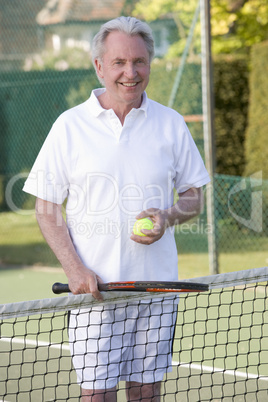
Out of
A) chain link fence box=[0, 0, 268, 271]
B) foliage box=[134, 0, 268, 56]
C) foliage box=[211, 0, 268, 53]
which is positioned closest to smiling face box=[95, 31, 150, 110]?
chain link fence box=[0, 0, 268, 271]

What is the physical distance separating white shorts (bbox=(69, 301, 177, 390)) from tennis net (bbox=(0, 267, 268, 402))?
26mm

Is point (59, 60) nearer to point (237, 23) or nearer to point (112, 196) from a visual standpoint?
point (237, 23)

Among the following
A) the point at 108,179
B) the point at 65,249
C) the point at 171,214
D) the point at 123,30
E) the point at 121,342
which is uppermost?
the point at 123,30

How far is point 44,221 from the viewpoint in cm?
279

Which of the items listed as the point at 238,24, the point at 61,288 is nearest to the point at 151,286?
the point at 61,288

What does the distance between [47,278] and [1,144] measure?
241 inches

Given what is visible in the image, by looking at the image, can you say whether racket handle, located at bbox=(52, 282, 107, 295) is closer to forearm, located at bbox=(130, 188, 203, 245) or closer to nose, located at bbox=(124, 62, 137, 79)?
forearm, located at bbox=(130, 188, 203, 245)

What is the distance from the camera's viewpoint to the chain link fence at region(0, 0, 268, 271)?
8.55m

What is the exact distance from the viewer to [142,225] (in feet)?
8.80

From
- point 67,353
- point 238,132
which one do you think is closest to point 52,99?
point 238,132

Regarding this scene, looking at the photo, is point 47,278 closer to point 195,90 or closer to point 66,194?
point 195,90

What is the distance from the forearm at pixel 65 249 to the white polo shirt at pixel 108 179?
6 cm

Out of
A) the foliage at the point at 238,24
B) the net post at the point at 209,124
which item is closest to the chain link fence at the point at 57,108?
the net post at the point at 209,124

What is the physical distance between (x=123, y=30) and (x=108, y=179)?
0.61 meters
